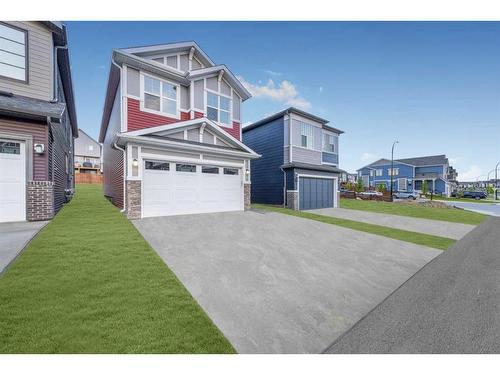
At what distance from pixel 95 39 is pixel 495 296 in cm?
1588

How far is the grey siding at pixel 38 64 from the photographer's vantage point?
25.3 feet

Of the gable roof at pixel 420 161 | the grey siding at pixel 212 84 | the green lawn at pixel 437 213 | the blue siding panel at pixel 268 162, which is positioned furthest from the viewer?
the gable roof at pixel 420 161

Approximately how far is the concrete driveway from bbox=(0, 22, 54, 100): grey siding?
6084mm

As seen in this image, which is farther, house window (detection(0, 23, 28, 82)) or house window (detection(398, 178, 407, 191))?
house window (detection(398, 178, 407, 191))

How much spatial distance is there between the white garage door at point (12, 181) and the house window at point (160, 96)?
5.02m

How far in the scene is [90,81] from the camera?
14.1 m

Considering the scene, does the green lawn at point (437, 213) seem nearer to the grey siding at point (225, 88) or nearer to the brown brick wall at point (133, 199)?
the grey siding at point (225, 88)

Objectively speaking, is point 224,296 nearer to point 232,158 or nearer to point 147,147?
point 147,147

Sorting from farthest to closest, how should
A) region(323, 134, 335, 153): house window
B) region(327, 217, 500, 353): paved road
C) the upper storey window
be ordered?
1. region(323, 134, 335, 153): house window
2. the upper storey window
3. region(327, 217, 500, 353): paved road

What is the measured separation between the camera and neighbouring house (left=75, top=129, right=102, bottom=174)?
41.0 meters

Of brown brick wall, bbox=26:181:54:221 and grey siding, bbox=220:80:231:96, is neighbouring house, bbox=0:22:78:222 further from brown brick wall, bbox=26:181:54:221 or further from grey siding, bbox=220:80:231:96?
grey siding, bbox=220:80:231:96

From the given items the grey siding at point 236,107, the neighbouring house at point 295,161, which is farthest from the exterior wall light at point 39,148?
the neighbouring house at point 295,161

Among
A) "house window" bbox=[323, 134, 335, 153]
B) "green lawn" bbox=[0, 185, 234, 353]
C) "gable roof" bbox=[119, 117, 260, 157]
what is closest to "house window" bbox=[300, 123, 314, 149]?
"house window" bbox=[323, 134, 335, 153]
